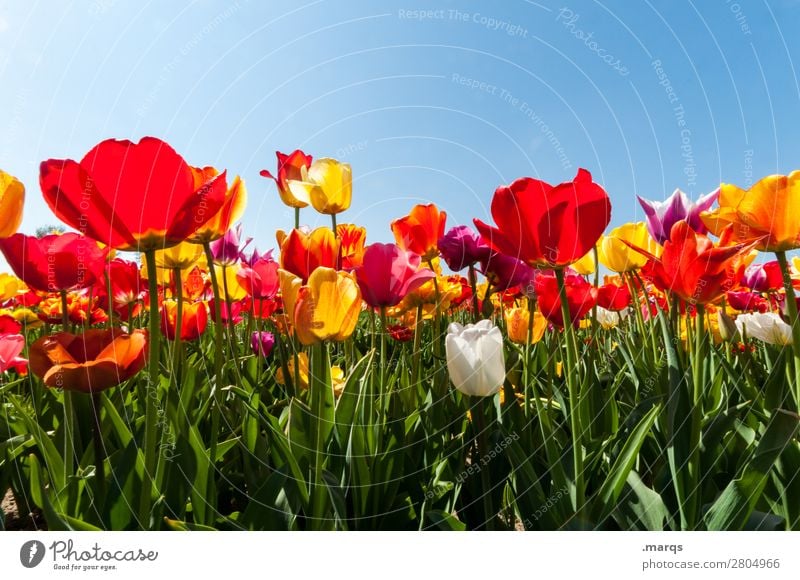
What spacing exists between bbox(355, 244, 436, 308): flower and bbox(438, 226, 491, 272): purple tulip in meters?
0.42

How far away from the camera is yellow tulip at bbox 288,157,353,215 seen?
167 centimetres

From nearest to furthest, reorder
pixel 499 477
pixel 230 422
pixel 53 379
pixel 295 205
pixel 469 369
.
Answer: pixel 53 379 < pixel 469 369 < pixel 499 477 < pixel 230 422 < pixel 295 205

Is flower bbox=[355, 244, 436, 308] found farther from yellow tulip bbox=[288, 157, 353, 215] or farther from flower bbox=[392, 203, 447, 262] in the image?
flower bbox=[392, 203, 447, 262]

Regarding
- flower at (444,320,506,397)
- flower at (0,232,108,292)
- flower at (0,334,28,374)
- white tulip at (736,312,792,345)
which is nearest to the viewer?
flower at (444,320,506,397)

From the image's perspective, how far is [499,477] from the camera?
1274 millimetres

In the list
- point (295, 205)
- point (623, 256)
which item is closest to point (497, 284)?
point (623, 256)

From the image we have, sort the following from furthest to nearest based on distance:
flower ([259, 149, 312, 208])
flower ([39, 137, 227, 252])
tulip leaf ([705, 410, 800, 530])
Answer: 1. flower ([259, 149, 312, 208])
2. tulip leaf ([705, 410, 800, 530])
3. flower ([39, 137, 227, 252])

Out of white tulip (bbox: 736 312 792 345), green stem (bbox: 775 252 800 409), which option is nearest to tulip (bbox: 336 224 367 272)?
green stem (bbox: 775 252 800 409)

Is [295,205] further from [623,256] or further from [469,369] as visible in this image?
[623,256]

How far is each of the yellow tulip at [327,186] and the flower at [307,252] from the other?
0.43m
